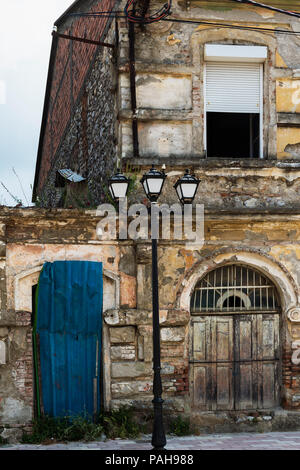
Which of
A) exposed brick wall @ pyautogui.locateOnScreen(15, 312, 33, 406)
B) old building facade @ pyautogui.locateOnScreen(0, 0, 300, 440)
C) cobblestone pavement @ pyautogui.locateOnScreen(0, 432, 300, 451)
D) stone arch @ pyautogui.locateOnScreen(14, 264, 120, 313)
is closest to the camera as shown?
cobblestone pavement @ pyautogui.locateOnScreen(0, 432, 300, 451)

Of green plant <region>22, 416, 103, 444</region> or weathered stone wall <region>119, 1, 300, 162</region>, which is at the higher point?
weathered stone wall <region>119, 1, 300, 162</region>

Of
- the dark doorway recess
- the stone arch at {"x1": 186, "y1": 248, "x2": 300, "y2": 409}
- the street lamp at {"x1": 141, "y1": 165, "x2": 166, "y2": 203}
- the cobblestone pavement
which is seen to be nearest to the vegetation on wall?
the cobblestone pavement

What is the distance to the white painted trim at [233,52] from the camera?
11.9 metres

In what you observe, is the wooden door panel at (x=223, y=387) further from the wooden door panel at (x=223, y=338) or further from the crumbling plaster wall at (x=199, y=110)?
the crumbling plaster wall at (x=199, y=110)

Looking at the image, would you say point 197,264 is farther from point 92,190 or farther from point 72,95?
point 72,95

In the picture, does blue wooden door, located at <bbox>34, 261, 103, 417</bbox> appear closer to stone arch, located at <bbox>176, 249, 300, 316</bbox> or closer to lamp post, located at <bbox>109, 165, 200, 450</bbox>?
stone arch, located at <bbox>176, 249, 300, 316</bbox>

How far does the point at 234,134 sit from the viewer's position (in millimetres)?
13586

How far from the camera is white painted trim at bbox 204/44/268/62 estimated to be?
1192 cm

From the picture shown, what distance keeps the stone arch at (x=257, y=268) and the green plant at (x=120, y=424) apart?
2.14m

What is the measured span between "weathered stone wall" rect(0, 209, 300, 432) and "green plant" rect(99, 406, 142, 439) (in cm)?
17

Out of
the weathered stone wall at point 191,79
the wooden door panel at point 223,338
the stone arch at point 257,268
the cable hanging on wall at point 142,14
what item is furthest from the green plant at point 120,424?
the cable hanging on wall at point 142,14

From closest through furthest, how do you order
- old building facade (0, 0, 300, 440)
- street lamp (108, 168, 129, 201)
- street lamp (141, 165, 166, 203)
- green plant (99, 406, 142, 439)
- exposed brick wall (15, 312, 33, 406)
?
1. street lamp (141, 165, 166, 203)
2. street lamp (108, 168, 129, 201)
3. green plant (99, 406, 142, 439)
4. exposed brick wall (15, 312, 33, 406)
5. old building facade (0, 0, 300, 440)

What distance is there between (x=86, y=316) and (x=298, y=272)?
13.2ft

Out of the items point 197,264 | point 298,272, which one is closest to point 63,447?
point 197,264
